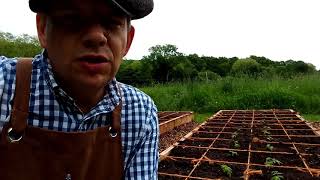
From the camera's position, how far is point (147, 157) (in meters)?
1.45

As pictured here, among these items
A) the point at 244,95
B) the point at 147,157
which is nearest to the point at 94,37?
the point at 147,157

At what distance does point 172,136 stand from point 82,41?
20.9ft

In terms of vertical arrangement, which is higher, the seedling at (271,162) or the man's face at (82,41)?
the man's face at (82,41)

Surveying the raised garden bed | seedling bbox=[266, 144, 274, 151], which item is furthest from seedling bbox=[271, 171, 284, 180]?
seedling bbox=[266, 144, 274, 151]

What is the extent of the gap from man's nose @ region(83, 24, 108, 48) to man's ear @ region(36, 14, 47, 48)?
0.17 m

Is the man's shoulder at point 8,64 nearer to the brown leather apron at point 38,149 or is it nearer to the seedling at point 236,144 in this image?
the brown leather apron at point 38,149

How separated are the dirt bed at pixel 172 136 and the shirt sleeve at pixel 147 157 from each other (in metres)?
4.34

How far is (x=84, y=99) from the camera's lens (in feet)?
4.18

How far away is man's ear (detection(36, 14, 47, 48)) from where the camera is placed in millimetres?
1182

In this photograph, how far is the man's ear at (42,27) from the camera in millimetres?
1182

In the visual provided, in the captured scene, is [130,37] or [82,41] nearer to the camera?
[82,41]

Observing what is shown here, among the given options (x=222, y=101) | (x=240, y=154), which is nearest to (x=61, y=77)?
(x=240, y=154)

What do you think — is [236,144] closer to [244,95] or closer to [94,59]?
[94,59]

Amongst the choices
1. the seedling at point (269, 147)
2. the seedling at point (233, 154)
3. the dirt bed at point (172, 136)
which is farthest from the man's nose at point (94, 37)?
the dirt bed at point (172, 136)
